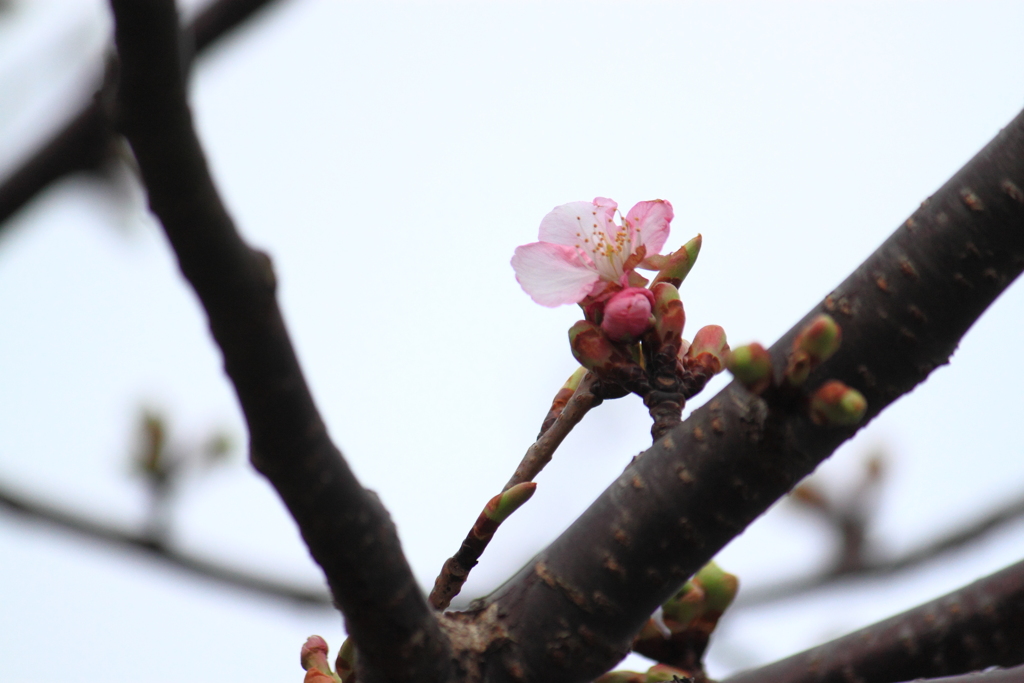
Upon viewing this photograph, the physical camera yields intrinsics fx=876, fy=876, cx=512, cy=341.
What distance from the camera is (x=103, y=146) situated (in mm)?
Answer: 1415

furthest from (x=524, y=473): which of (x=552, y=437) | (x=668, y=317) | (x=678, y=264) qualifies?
(x=678, y=264)

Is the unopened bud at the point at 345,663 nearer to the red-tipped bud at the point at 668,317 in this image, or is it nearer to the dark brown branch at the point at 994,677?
the red-tipped bud at the point at 668,317

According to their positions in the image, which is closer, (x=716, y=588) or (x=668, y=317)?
(x=668, y=317)

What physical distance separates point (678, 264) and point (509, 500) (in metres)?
0.48

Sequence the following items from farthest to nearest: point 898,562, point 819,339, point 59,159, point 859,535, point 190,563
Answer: point 859,535, point 898,562, point 190,563, point 59,159, point 819,339

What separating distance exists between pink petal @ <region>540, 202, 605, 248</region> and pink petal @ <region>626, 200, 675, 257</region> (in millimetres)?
61

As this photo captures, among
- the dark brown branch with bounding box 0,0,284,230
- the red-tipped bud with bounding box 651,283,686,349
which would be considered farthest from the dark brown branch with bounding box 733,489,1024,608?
the dark brown branch with bounding box 0,0,284,230

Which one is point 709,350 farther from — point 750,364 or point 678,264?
point 750,364

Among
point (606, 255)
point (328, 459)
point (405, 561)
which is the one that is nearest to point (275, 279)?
point (328, 459)

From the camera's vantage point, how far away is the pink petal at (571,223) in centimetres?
141

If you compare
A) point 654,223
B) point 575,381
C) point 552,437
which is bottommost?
point 552,437

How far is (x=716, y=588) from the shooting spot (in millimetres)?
1375

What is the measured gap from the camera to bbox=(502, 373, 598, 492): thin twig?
1149 mm

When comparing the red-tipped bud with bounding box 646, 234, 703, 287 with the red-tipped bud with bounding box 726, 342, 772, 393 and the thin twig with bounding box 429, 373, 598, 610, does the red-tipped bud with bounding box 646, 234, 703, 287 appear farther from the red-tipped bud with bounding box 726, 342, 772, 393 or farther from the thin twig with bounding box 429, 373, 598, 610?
the red-tipped bud with bounding box 726, 342, 772, 393
